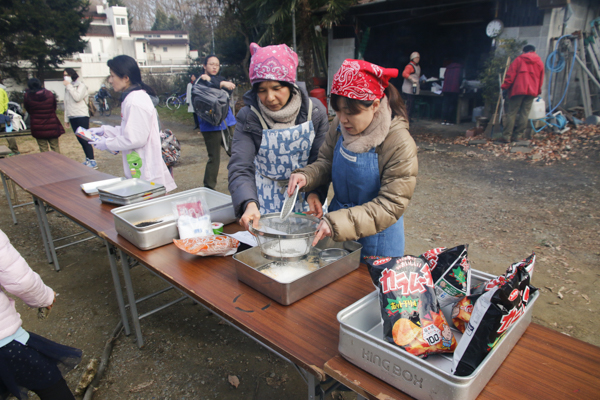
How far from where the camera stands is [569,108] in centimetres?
884

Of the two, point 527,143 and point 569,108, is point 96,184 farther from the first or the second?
point 569,108

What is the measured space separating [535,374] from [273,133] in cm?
167

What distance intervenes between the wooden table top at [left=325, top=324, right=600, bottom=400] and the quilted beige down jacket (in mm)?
502

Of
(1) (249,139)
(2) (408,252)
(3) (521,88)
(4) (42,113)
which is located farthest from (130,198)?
(3) (521,88)

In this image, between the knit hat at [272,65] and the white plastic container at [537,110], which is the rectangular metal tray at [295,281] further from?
the white plastic container at [537,110]

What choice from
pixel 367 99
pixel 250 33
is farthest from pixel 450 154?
pixel 250 33

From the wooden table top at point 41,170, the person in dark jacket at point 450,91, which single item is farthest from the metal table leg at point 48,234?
the person in dark jacket at point 450,91

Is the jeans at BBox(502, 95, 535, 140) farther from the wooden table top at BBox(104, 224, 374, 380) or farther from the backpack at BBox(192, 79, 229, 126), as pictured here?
the wooden table top at BBox(104, 224, 374, 380)

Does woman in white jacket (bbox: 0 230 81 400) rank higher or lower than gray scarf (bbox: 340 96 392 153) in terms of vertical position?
lower

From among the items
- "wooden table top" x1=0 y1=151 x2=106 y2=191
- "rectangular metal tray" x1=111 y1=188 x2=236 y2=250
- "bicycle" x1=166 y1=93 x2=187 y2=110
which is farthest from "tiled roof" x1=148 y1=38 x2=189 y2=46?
"rectangular metal tray" x1=111 y1=188 x2=236 y2=250

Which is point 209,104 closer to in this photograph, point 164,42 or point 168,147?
point 168,147

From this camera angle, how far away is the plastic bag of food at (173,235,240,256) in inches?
72.7

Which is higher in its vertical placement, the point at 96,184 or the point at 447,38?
the point at 447,38

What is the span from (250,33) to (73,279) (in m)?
12.4
